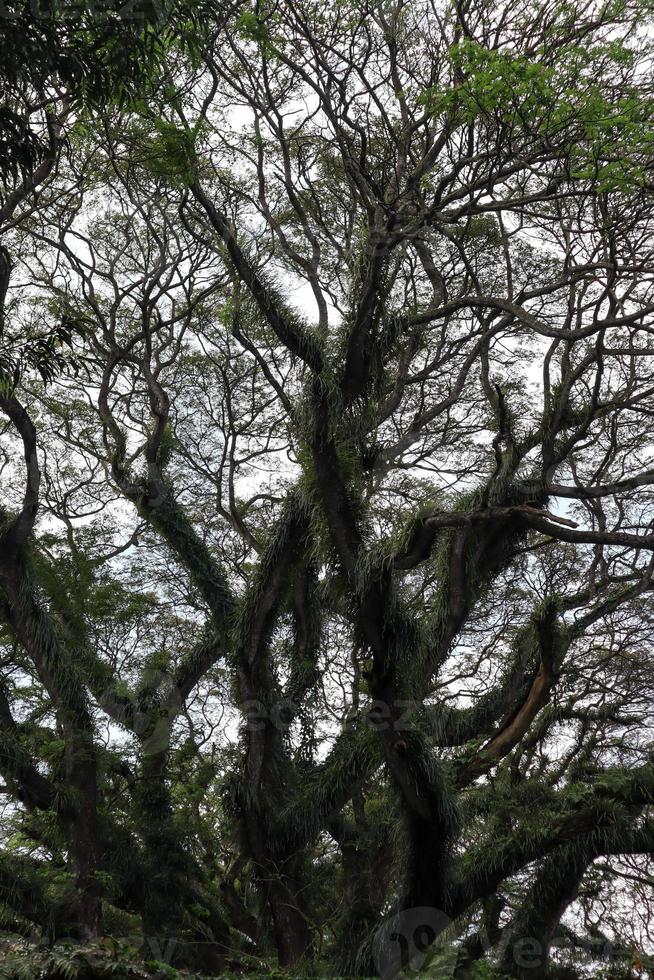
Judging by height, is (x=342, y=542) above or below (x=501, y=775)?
above

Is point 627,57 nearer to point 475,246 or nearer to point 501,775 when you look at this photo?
point 475,246

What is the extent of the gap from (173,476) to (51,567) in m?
2.35

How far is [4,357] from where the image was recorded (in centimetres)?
536

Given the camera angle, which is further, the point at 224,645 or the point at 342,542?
the point at 224,645

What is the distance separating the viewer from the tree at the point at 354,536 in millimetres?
6898

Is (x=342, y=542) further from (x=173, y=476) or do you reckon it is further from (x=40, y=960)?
(x=173, y=476)

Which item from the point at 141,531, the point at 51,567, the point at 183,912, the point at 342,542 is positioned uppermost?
the point at 141,531

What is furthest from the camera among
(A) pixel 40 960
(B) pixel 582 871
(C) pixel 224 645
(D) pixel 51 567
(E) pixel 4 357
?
(D) pixel 51 567

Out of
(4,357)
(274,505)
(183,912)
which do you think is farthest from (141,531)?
(4,357)

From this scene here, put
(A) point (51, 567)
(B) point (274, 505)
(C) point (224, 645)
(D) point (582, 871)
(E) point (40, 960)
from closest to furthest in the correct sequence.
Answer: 1. (E) point (40, 960)
2. (D) point (582, 871)
3. (C) point (224, 645)
4. (A) point (51, 567)
5. (B) point (274, 505)

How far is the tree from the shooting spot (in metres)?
6.90

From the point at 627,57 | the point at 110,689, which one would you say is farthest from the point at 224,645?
the point at 627,57

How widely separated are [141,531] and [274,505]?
176cm

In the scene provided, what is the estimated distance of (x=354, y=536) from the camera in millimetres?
6973
